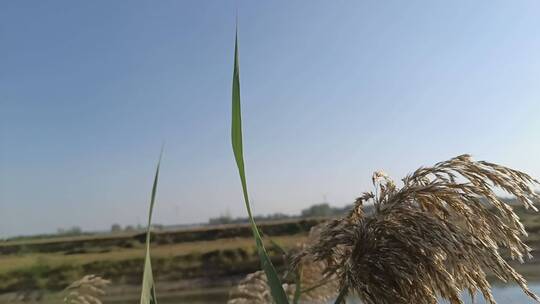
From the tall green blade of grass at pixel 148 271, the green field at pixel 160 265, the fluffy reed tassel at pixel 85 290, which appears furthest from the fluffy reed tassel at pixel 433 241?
the green field at pixel 160 265

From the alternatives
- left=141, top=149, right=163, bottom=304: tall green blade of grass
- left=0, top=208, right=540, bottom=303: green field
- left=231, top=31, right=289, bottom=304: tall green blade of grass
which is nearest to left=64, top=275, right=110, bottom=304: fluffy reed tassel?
left=141, top=149, right=163, bottom=304: tall green blade of grass

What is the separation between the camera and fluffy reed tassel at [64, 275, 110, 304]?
9.17ft

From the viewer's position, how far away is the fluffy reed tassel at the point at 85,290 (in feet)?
9.17

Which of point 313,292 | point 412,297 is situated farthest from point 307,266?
point 412,297

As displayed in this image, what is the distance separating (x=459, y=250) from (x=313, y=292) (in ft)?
5.04

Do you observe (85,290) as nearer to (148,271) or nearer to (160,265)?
(148,271)

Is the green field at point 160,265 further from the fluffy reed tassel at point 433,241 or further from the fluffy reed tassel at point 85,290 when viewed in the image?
the fluffy reed tassel at point 433,241

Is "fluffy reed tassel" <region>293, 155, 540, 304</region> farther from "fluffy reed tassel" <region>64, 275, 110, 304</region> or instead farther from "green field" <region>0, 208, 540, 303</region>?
"green field" <region>0, 208, 540, 303</region>

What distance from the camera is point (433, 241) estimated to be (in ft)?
4.32

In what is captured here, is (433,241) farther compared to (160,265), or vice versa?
(160,265)

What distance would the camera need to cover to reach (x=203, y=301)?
19.5 meters

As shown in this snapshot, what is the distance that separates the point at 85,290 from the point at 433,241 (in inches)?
86.9

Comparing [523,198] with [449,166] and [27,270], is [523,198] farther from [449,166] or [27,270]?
[27,270]

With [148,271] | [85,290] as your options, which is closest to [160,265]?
[85,290]
